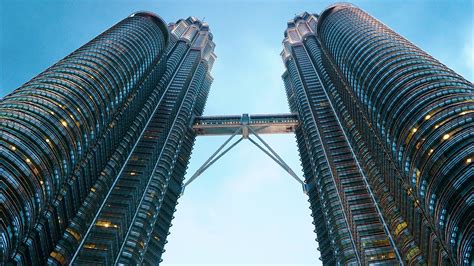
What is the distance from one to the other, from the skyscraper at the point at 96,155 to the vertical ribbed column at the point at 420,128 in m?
50.2

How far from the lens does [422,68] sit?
7375cm

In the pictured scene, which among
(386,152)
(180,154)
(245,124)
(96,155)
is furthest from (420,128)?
(245,124)

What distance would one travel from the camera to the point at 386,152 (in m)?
77.8

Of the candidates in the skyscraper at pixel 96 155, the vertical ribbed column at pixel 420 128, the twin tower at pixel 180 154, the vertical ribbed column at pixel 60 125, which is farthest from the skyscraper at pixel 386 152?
the vertical ribbed column at pixel 60 125

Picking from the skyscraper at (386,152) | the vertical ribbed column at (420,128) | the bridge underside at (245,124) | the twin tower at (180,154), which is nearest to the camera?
the vertical ribbed column at (420,128)

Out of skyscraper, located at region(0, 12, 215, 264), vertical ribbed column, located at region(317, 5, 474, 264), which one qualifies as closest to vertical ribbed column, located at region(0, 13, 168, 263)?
skyscraper, located at region(0, 12, 215, 264)

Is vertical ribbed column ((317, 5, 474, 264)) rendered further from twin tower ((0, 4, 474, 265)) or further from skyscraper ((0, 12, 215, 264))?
skyscraper ((0, 12, 215, 264))

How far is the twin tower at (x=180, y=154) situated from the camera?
5582cm

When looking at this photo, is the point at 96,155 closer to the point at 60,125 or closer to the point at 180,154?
the point at 60,125

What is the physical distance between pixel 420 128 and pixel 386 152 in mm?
17856

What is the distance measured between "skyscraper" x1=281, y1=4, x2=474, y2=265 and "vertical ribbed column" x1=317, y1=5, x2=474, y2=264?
150 millimetres

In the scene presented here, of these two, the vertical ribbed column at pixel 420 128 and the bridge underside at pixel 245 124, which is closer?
the vertical ribbed column at pixel 420 128

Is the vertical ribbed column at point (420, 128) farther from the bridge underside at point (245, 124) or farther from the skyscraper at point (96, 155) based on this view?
the skyscraper at point (96, 155)

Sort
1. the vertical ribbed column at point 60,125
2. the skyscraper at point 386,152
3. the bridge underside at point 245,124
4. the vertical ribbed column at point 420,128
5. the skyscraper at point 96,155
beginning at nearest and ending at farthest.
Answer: the vertical ribbed column at point 420,128, the skyscraper at point 386,152, the vertical ribbed column at point 60,125, the skyscraper at point 96,155, the bridge underside at point 245,124
